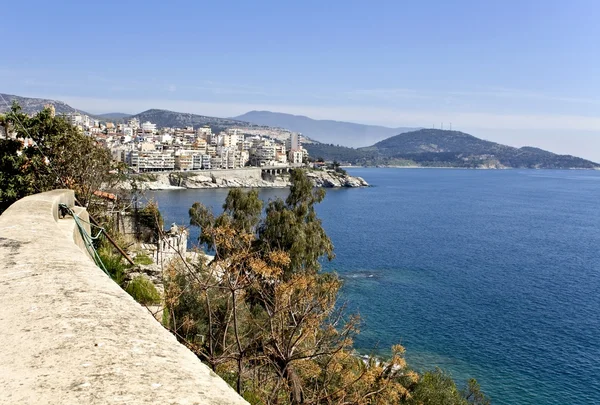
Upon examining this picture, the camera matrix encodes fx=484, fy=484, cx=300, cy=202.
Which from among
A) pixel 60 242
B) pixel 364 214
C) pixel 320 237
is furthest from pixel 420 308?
pixel 364 214

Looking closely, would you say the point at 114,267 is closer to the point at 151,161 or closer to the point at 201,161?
the point at 151,161

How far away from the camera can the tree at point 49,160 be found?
1443 cm

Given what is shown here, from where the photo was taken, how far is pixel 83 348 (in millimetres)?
2393

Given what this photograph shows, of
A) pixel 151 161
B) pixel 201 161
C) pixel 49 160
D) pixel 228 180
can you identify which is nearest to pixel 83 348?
pixel 49 160

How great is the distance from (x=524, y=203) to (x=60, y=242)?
3853 inches

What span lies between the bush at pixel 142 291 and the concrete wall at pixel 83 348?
459 centimetres

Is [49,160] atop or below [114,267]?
atop

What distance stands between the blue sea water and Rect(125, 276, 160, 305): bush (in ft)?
45.5

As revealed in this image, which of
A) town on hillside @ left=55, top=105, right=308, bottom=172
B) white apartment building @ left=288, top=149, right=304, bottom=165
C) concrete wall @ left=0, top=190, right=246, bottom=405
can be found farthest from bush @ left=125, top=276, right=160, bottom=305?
white apartment building @ left=288, top=149, right=304, bottom=165

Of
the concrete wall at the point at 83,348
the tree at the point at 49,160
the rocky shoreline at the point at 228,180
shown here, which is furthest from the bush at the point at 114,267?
the rocky shoreline at the point at 228,180

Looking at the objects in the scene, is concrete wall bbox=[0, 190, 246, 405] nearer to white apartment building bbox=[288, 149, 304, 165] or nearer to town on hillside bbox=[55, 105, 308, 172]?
town on hillside bbox=[55, 105, 308, 172]

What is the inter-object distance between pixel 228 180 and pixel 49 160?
10396 cm

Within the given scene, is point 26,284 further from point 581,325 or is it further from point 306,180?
point 581,325

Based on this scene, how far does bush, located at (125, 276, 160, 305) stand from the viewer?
8.27m
